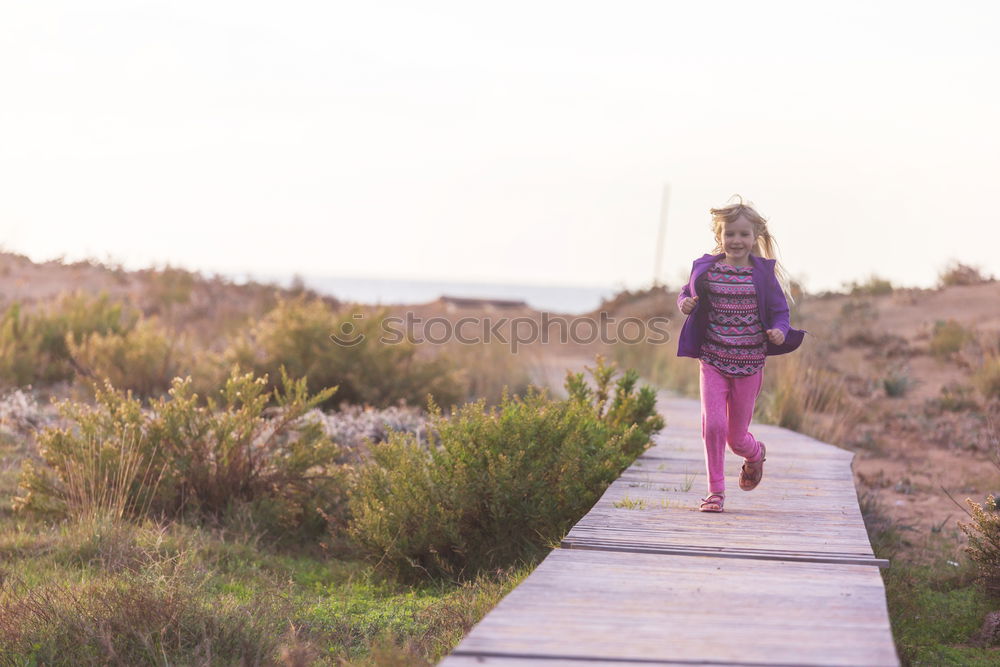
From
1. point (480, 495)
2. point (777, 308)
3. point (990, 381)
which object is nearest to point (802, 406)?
point (990, 381)

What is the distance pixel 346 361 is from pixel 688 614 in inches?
317

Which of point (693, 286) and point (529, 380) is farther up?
point (693, 286)

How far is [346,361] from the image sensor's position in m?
11.2

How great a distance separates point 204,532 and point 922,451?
8113 millimetres

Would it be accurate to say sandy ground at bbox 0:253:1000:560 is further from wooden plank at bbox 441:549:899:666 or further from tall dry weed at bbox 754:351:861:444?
wooden plank at bbox 441:549:899:666

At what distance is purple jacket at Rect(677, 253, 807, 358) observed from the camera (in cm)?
553

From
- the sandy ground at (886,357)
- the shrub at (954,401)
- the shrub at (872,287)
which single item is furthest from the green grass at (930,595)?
the shrub at (872,287)

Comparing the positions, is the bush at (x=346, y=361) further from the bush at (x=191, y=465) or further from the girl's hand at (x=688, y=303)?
the girl's hand at (x=688, y=303)

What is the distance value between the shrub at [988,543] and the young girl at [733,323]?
1.25 meters

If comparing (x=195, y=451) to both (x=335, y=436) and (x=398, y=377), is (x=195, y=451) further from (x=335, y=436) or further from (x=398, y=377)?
(x=398, y=377)

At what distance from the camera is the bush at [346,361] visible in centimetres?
1111

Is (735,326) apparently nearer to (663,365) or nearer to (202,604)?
(202,604)

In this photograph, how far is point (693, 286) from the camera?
5.54 metres

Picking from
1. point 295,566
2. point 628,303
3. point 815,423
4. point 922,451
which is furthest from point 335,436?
point 628,303
